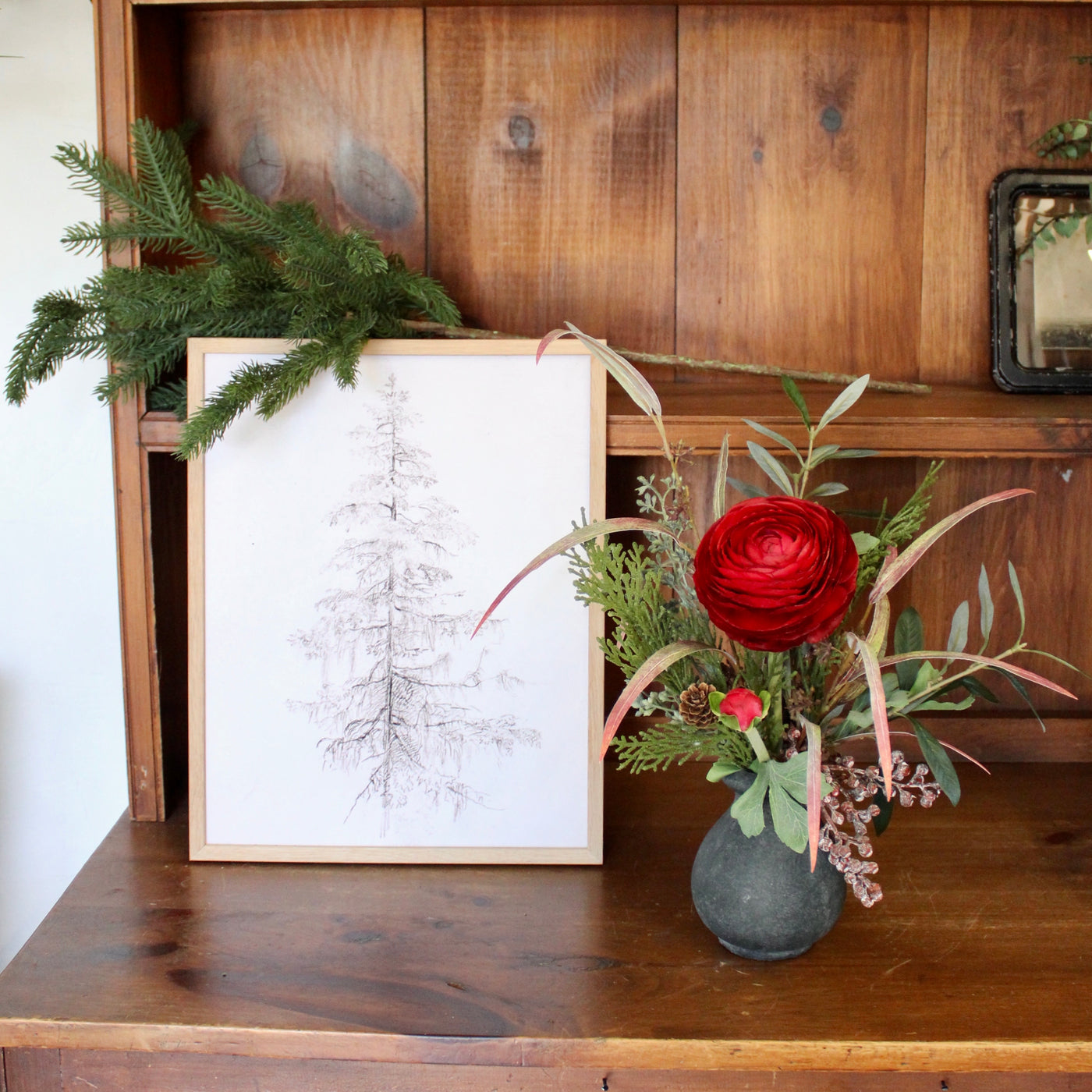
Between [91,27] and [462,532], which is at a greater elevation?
[91,27]

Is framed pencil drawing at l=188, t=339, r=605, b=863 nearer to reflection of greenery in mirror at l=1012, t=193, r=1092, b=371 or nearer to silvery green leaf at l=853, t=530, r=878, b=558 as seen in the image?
silvery green leaf at l=853, t=530, r=878, b=558

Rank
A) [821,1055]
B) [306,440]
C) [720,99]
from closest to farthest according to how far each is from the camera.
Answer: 1. [821,1055]
2. [306,440]
3. [720,99]

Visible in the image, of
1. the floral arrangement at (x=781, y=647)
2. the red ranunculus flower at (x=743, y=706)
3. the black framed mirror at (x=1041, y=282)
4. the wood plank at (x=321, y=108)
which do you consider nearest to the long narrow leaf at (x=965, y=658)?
the floral arrangement at (x=781, y=647)

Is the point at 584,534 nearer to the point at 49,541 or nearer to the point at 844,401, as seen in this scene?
the point at 844,401

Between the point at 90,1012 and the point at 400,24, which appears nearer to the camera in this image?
the point at 90,1012

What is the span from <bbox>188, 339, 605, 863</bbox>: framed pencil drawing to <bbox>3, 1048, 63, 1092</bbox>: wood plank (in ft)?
0.65

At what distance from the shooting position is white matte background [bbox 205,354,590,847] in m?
0.86

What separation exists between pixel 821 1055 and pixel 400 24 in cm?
93

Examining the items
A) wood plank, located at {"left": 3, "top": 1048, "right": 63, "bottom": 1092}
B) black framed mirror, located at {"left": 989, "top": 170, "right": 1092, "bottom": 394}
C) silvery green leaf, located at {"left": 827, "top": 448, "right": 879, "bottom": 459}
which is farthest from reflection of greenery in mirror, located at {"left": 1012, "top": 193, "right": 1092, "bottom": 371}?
wood plank, located at {"left": 3, "top": 1048, "right": 63, "bottom": 1092}

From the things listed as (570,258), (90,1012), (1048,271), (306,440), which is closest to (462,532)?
(306,440)

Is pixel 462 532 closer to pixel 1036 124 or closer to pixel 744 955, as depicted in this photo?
pixel 744 955

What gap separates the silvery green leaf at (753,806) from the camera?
2.23ft

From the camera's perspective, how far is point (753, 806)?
682 mm

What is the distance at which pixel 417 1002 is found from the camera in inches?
27.8
